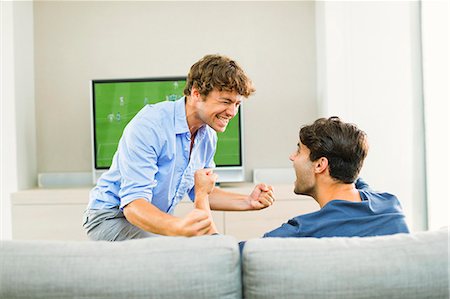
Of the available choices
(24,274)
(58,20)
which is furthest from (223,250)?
(58,20)

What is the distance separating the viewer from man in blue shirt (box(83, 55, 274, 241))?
2088 millimetres

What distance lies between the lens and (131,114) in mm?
4543

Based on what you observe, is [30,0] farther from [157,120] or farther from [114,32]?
[157,120]

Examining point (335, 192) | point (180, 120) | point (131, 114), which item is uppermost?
point (131, 114)

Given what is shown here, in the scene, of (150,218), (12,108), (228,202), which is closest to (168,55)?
(12,108)

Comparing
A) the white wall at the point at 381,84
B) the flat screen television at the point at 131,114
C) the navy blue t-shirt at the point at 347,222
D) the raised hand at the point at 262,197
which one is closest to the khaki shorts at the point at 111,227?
the raised hand at the point at 262,197

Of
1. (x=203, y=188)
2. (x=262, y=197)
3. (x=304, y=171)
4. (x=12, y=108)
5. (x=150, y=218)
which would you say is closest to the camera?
(x=150, y=218)

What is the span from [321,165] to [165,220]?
64 cm

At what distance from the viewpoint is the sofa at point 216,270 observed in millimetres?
1400

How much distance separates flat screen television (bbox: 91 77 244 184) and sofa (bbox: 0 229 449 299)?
3084mm

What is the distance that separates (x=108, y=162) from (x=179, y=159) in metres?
2.37

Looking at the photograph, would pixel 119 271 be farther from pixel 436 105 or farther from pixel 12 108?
pixel 436 105

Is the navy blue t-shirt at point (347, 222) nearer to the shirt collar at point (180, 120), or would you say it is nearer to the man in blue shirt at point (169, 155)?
the man in blue shirt at point (169, 155)

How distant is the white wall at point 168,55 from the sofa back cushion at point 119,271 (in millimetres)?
3443
